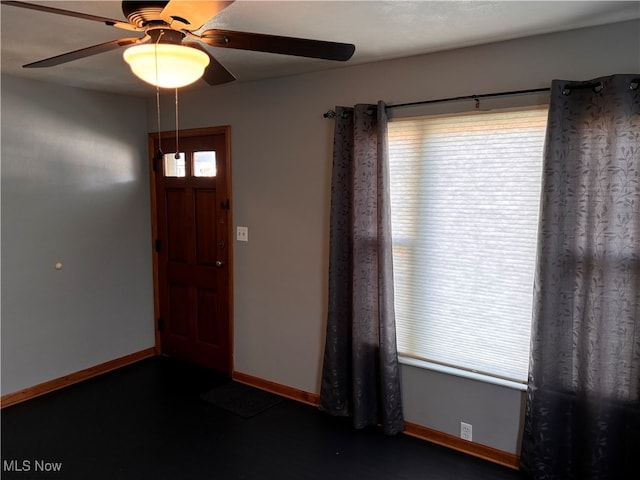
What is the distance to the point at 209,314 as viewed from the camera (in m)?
4.00

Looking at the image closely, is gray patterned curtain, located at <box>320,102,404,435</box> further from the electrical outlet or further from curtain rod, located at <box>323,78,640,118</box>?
the electrical outlet

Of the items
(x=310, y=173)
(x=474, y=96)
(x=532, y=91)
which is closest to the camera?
(x=532, y=91)

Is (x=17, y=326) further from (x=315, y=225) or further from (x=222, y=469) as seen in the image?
(x=315, y=225)

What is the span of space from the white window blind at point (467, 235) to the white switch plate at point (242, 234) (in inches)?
49.9

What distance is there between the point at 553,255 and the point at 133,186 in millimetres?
3380

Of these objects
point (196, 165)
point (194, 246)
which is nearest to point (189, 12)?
point (196, 165)

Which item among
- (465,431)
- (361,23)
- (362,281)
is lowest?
(465,431)

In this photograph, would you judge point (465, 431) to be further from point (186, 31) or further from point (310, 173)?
point (186, 31)

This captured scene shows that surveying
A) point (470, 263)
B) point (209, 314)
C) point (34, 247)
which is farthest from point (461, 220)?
point (34, 247)

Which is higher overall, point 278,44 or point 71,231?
point 278,44

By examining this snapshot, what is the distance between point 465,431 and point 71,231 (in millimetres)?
3206

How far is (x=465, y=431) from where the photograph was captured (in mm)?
2783

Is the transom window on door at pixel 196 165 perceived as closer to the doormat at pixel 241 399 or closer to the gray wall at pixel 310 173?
the gray wall at pixel 310 173

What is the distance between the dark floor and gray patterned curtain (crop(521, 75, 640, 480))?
1.54 ft
